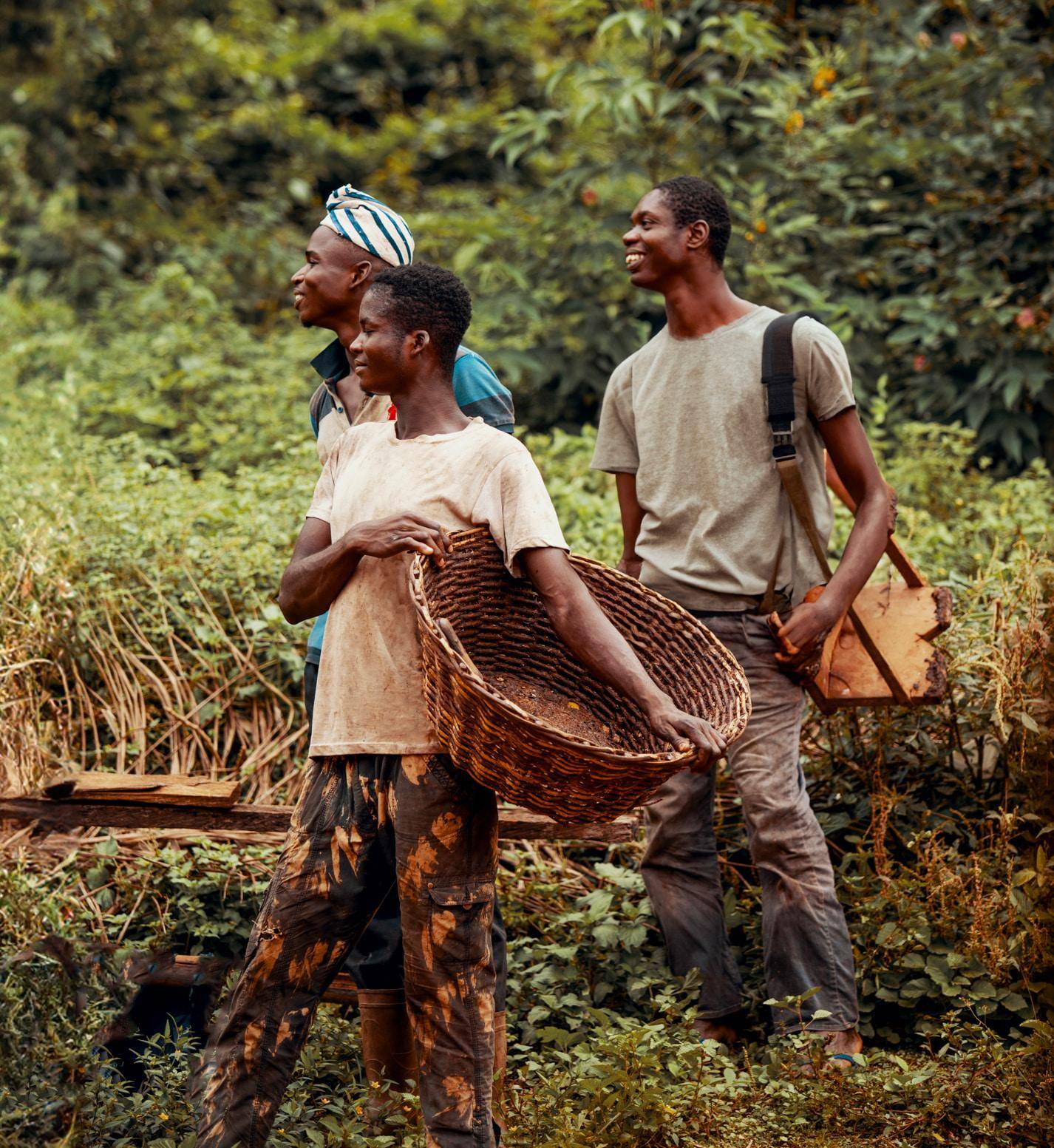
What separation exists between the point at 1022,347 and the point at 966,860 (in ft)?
12.7

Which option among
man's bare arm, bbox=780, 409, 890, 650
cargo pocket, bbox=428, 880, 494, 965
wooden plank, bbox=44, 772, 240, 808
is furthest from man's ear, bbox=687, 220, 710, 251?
wooden plank, bbox=44, 772, 240, 808

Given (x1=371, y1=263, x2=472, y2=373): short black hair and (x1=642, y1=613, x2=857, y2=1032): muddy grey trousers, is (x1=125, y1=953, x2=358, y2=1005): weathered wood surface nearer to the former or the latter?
(x1=642, y1=613, x2=857, y2=1032): muddy grey trousers

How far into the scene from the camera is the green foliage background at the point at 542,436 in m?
3.57

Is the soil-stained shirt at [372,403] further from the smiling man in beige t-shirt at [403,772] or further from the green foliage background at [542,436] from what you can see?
the green foliage background at [542,436]

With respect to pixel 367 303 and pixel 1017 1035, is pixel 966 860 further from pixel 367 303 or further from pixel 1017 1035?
pixel 367 303

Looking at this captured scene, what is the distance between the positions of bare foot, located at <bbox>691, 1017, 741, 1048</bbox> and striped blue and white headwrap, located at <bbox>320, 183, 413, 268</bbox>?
88.8 inches

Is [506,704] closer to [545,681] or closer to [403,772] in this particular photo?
[403,772]

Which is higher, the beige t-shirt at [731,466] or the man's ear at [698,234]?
the man's ear at [698,234]

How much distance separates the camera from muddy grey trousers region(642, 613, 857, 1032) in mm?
3754

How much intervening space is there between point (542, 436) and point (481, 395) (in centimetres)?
392

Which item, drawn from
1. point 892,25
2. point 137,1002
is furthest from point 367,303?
point 892,25

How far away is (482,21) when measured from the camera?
1377 centimetres

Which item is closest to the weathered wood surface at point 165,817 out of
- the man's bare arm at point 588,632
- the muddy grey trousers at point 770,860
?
the muddy grey trousers at point 770,860

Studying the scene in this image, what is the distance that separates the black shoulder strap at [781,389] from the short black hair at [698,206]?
355 mm
